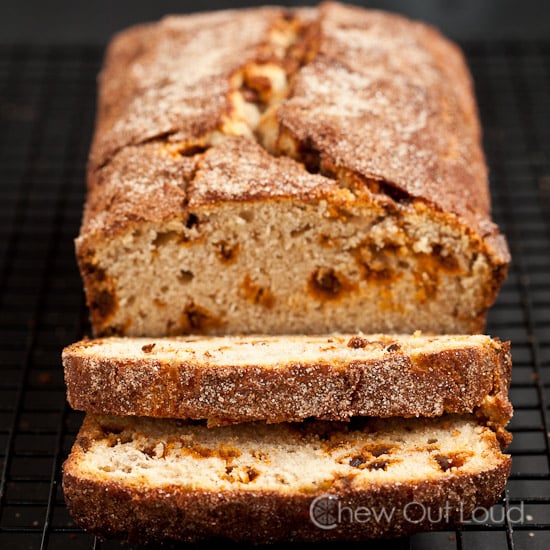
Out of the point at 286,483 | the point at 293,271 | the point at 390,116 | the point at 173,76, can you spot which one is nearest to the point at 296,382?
the point at 286,483

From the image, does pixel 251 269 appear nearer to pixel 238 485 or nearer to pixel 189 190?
pixel 189 190

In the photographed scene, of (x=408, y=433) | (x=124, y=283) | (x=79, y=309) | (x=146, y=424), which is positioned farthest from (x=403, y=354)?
(x=79, y=309)

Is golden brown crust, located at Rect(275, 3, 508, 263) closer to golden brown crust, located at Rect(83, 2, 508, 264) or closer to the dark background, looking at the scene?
golden brown crust, located at Rect(83, 2, 508, 264)

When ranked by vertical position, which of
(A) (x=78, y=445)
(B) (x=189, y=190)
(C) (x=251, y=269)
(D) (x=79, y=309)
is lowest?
(D) (x=79, y=309)

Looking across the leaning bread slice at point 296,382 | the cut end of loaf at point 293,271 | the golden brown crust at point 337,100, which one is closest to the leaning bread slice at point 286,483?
the leaning bread slice at point 296,382

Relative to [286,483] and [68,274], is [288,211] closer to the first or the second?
[286,483]
